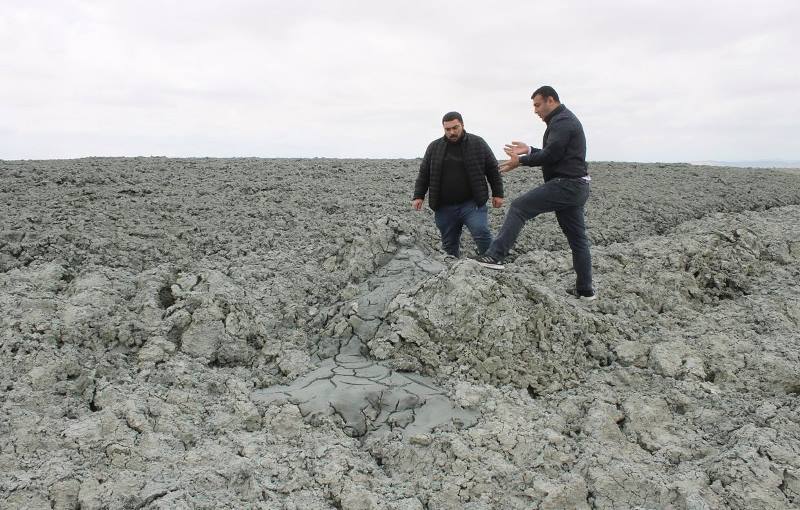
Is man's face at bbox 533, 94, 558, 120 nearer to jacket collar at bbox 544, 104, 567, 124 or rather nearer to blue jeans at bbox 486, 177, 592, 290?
jacket collar at bbox 544, 104, 567, 124

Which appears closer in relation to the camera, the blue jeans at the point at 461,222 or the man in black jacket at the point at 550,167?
the man in black jacket at the point at 550,167

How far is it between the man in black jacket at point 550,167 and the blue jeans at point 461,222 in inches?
26.0

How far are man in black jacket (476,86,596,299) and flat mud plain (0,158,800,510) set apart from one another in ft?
1.06

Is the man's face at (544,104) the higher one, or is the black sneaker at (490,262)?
the man's face at (544,104)

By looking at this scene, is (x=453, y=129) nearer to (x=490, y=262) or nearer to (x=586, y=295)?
(x=490, y=262)

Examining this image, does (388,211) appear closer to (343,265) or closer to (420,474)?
(343,265)

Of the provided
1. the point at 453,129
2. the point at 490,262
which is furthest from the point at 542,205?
the point at 453,129

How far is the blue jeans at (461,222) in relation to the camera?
5332 mm

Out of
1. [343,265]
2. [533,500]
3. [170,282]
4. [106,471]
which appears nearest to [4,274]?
[170,282]

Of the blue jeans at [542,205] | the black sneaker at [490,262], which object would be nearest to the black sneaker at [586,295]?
the blue jeans at [542,205]

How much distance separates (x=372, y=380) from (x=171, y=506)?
1522mm

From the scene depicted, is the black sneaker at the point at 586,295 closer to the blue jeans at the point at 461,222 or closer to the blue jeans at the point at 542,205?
the blue jeans at the point at 542,205

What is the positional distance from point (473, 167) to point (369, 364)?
2068mm

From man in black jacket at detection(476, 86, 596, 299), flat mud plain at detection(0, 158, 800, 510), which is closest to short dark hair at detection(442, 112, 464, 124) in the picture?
man in black jacket at detection(476, 86, 596, 299)
